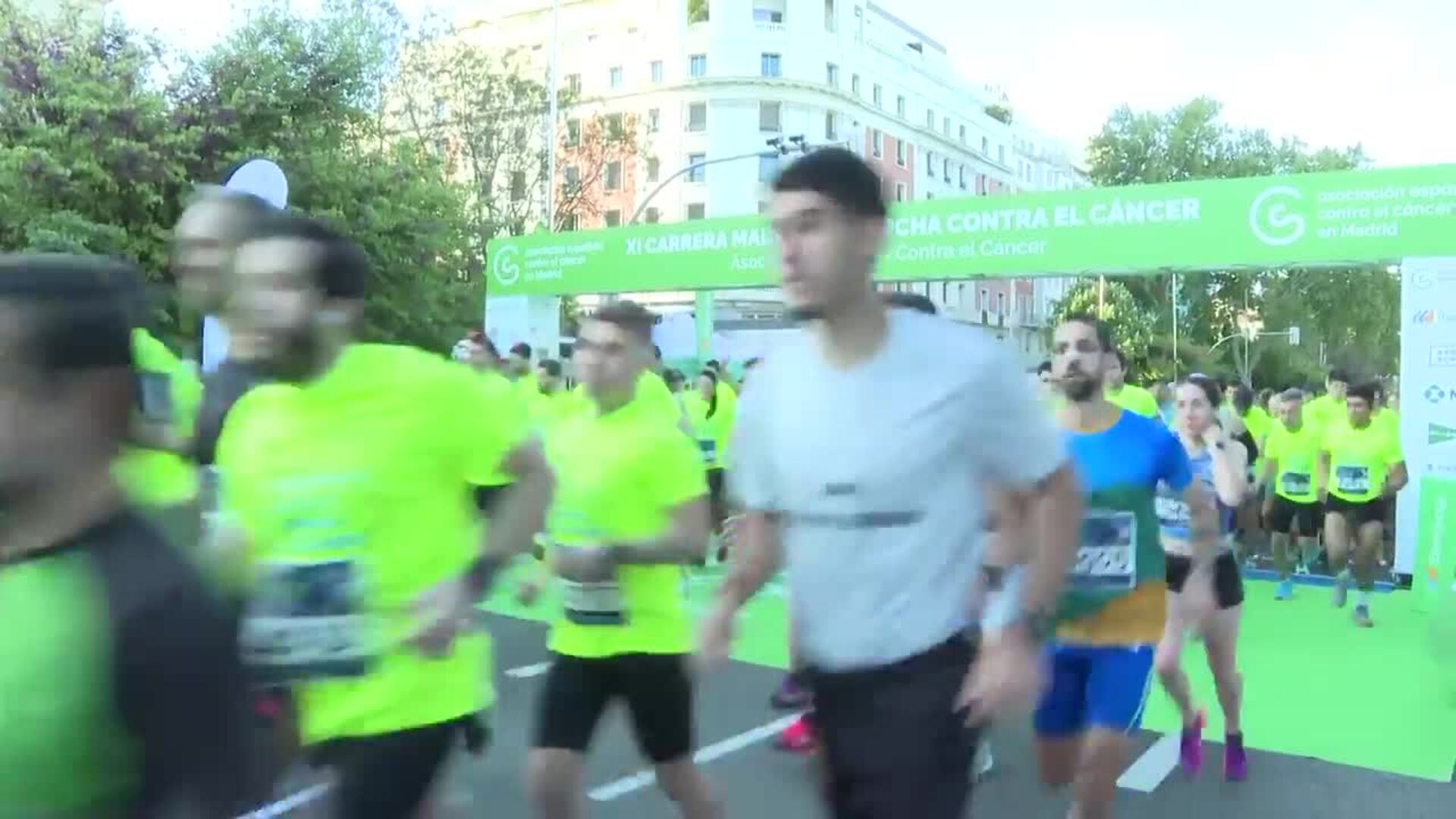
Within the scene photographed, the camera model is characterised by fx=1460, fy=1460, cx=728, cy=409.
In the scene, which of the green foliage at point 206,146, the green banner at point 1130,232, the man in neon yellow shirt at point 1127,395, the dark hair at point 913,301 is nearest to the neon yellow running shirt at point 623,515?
the dark hair at point 913,301

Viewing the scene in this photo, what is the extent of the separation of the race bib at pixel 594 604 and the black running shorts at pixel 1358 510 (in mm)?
9663

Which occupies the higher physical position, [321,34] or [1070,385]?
[321,34]

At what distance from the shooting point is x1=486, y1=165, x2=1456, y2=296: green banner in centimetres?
1332

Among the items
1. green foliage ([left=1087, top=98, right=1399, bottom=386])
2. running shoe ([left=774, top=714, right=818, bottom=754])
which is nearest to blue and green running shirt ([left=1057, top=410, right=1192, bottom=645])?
running shoe ([left=774, top=714, right=818, bottom=754])

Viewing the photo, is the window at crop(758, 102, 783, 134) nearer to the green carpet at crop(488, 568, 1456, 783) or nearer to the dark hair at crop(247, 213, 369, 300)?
the green carpet at crop(488, 568, 1456, 783)

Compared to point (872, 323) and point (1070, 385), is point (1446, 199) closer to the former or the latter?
point (1070, 385)

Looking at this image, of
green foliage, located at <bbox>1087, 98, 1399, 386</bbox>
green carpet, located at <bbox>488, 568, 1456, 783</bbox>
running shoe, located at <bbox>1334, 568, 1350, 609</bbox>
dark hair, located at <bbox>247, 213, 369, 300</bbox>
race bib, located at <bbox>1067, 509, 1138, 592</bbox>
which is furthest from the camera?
green foliage, located at <bbox>1087, 98, 1399, 386</bbox>

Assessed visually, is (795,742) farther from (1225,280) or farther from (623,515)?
Answer: (1225,280)

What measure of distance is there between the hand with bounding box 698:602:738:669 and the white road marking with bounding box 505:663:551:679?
552 cm

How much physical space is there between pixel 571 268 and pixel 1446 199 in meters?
11.0

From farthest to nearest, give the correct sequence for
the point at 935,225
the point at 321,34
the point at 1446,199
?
the point at 321,34, the point at 935,225, the point at 1446,199

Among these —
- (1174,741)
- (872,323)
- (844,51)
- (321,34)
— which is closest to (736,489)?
(872,323)

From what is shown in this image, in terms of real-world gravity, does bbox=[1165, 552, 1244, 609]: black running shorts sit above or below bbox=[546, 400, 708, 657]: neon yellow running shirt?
below

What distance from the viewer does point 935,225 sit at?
16516mm
